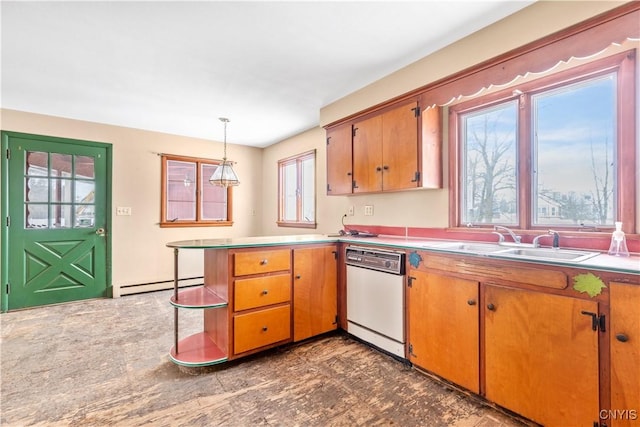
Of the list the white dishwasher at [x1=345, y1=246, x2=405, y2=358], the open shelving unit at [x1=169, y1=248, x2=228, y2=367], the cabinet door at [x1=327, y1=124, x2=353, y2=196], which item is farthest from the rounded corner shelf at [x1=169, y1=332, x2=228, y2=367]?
the cabinet door at [x1=327, y1=124, x2=353, y2=196]

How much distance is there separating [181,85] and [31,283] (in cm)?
316

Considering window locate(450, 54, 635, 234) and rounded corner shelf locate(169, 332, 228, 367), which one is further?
rounded corner shelf locate(169, 332, 228, 367)

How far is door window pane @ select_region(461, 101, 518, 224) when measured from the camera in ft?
7.69

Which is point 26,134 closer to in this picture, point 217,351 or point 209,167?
point 209,167

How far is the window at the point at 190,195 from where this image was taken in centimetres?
459

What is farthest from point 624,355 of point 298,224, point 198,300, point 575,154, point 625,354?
point 298,224

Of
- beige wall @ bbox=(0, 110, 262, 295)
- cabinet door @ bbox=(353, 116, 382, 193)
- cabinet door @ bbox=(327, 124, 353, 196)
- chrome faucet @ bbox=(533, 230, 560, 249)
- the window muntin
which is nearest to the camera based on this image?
chrome faucet @ bbox=(533, 230, 560, 249)

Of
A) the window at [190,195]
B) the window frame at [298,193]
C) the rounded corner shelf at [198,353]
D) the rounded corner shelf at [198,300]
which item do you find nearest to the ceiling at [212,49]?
the window frame at [298,193]

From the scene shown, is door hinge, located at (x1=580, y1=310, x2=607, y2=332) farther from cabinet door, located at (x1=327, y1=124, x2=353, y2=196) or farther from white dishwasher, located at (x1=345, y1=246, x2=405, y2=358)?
cabinet door, located at (x1=327, y1=124, x2=353, y2=196)

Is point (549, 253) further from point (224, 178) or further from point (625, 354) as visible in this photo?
point (224, 178)

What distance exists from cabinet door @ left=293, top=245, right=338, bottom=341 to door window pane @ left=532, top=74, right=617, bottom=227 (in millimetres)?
1691

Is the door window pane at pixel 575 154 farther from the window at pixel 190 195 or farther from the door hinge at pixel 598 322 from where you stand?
the window at pixel 190 195

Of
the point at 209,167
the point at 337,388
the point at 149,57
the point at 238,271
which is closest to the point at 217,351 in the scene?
the point at 238,271

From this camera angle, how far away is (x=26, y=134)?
144 inches
